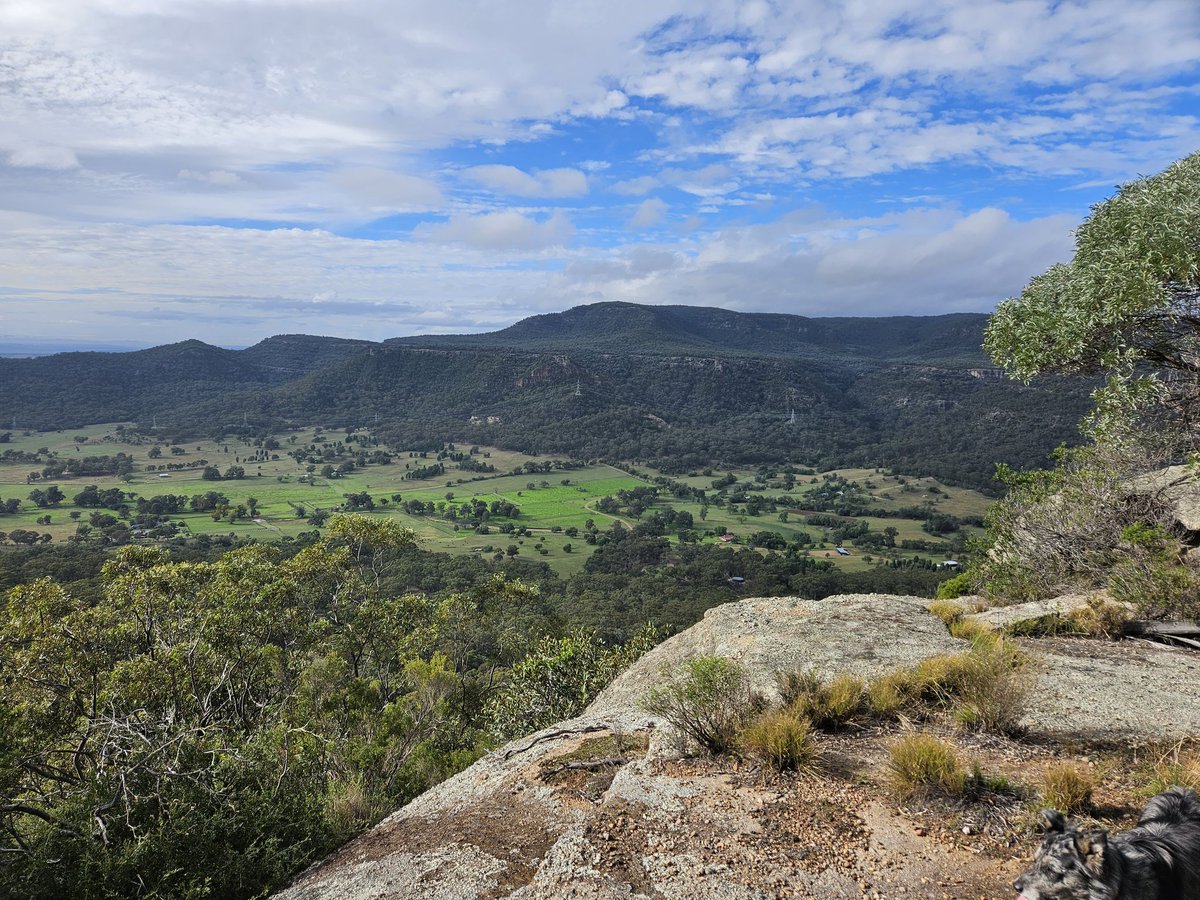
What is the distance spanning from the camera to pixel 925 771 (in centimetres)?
524

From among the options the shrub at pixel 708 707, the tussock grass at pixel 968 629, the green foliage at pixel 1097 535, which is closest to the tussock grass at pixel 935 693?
the shrub at pixel 708 707

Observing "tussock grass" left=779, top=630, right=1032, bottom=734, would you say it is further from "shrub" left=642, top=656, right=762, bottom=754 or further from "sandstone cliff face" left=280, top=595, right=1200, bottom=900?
"shrub" left=642, top=656, right=762, bottom=754

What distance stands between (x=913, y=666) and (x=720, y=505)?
95.2 m

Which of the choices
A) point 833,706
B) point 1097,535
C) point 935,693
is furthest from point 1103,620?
point 833,706

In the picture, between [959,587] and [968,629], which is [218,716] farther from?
[959,587]

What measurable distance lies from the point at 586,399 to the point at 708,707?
15776cm

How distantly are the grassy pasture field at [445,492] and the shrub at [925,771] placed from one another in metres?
58.6

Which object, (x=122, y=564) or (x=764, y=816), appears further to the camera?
(x=122, y=564)

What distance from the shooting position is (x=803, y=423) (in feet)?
530

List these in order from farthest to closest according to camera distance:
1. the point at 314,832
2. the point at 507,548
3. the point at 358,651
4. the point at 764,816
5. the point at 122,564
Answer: the point at 507,548
the point at 358,651
the point at 122,564
the point at 314,832
the point at 764,816

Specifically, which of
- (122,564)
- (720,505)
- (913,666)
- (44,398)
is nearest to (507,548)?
(720,505)

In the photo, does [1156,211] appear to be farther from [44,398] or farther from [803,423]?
[44,398]

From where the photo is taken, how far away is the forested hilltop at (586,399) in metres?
143

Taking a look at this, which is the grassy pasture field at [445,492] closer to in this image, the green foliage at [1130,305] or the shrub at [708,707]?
the green foliage at [1130,305]
